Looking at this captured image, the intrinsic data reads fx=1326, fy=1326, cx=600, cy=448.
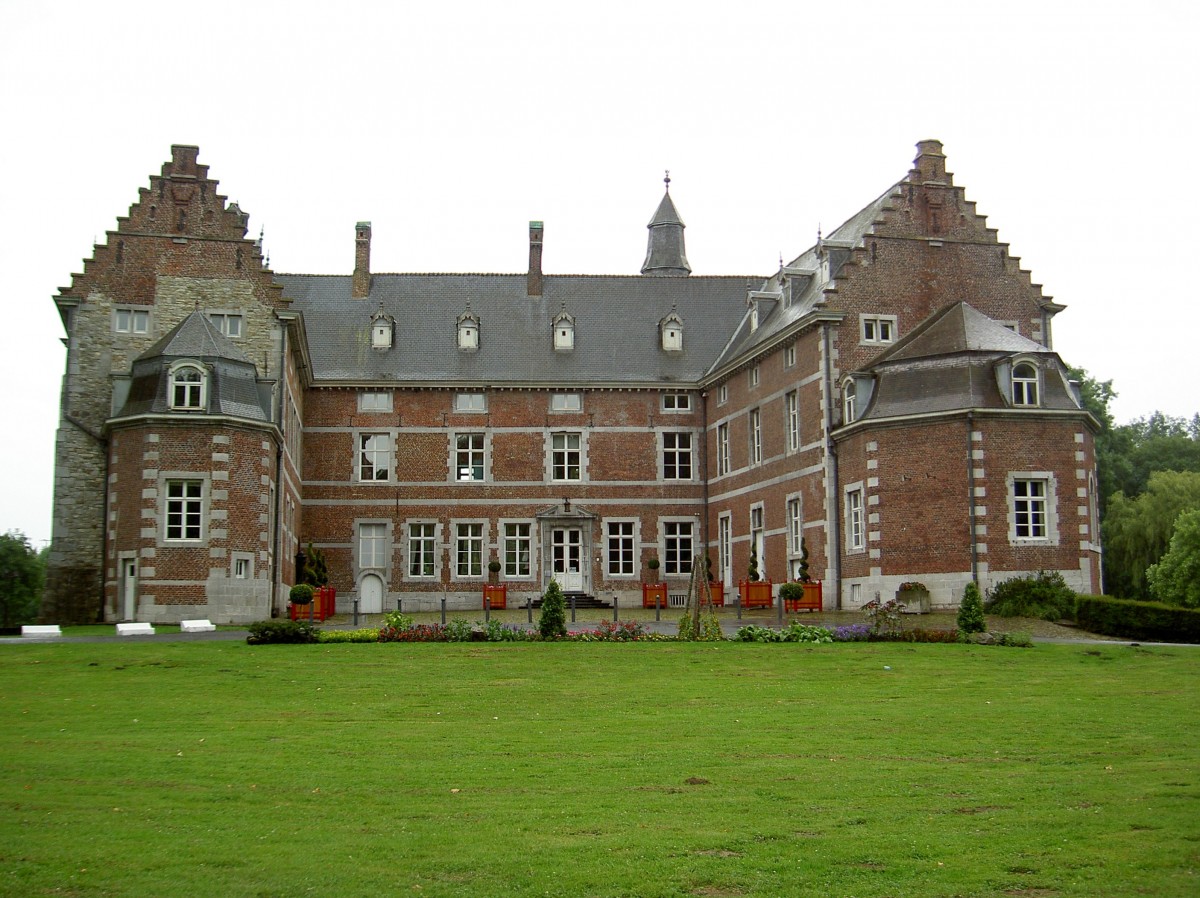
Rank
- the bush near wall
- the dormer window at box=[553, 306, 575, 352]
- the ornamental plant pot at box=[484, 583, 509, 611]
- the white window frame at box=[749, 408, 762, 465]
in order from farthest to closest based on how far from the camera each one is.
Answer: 1. the dormer window at box=[553, 306, 575, 352]
2. the ornamental plant pot at box=[484, 583, 509, 611]
3. the white window frame at box=[749, 408, 762, 465]
4. the bush near wall

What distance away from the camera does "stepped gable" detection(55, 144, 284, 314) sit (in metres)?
36.7

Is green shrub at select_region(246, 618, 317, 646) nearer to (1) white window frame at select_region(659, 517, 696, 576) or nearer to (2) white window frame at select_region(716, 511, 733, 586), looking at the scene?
(2) white window frame at select_region(716, 511, 733, 586)

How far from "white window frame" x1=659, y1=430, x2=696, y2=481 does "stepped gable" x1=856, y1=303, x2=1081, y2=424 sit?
39.1 ft

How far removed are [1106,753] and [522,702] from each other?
24.5 ft

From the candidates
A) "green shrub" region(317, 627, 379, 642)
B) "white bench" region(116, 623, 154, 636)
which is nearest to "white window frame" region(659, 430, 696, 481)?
"green shrub" region(317, 627, 379, 642)

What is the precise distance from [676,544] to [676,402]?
4996mm

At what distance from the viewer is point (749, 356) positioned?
41875mm

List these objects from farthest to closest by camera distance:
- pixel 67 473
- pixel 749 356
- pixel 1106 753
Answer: pixel 749 356, pixel 67 473, pixel 1106 753

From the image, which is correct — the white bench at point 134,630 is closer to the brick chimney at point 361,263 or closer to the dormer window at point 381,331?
the dormer window at point 381,331

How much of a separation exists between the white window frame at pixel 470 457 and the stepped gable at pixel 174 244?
10.5 metres

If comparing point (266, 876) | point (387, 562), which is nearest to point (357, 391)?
point (387, 562)

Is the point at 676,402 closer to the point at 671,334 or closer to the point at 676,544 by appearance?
the point at 671,334

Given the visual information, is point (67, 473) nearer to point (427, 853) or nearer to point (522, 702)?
point (522, 702)

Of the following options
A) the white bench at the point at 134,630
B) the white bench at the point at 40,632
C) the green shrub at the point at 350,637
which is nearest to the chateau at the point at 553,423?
the white bench at the point at 40,632
